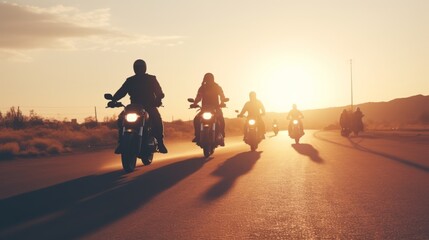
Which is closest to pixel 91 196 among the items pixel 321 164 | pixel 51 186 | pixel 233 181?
pixel 51 186

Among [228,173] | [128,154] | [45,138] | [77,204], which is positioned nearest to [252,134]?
[228,173]

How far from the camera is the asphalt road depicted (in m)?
5.65

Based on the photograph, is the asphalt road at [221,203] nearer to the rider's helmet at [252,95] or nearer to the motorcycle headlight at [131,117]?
the motorcycle headlight at [131,117]

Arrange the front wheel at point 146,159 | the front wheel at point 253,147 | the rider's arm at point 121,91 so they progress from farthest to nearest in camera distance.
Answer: the front wheel at point 253,147, the front wheel at point 146,159, the rider's arm at point 121,91

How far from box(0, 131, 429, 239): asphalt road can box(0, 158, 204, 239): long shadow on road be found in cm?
1

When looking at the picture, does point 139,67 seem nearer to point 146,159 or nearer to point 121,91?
point 121,91

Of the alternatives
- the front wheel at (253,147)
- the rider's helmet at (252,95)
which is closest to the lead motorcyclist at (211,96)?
the front wheel at (253,147)

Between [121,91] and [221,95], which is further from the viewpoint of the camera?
[221,95]

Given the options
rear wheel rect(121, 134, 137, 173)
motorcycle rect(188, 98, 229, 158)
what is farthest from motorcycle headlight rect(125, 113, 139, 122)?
motorcycle rect(188, 98, 229, 158)

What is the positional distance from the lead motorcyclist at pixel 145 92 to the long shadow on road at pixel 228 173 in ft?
5.45

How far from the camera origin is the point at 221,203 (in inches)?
292

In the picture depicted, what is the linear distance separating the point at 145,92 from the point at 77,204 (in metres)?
A: 5.20

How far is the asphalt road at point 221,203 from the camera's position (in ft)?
18.5

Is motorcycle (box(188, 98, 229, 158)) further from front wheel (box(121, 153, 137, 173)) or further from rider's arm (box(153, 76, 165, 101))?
front wheel (box(121, 153, 137, 173))
